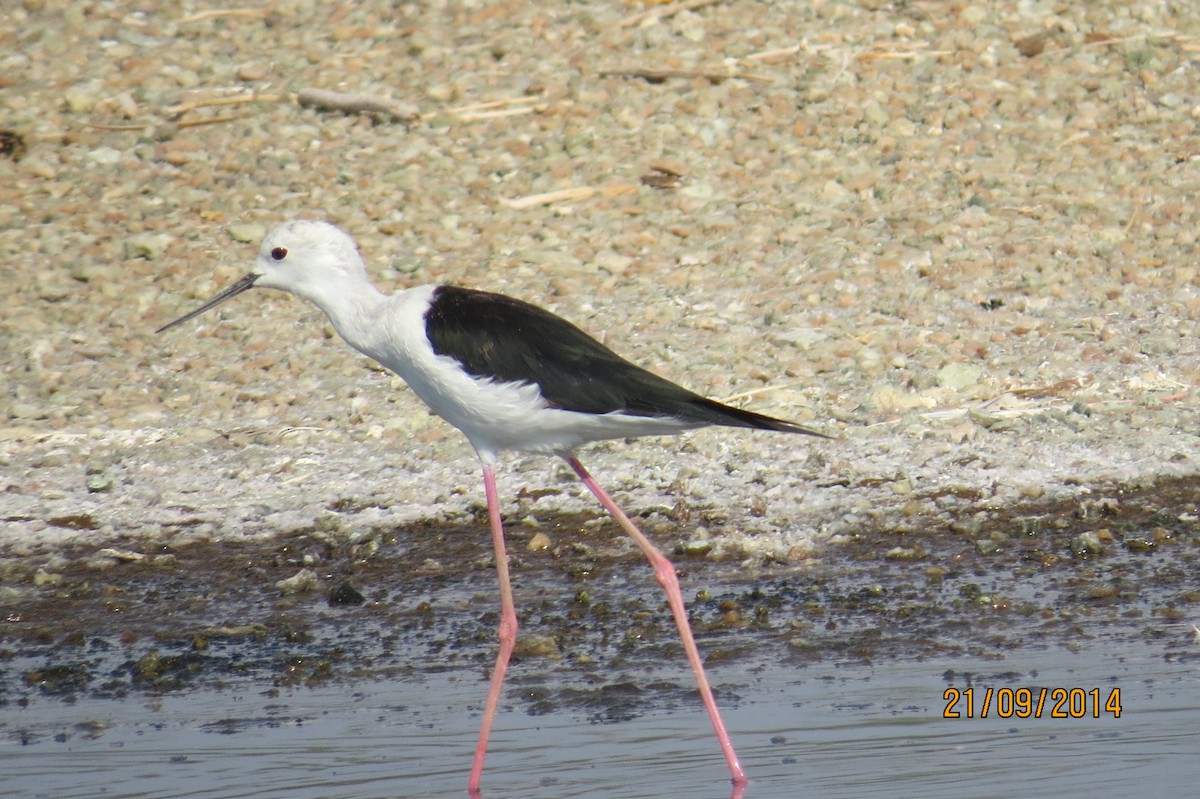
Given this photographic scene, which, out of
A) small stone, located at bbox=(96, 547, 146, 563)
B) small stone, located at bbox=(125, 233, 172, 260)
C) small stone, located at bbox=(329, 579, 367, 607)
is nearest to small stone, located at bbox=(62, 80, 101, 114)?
small stone, located at bbox=(125, 233, 172, 260)

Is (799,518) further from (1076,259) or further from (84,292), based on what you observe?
(84,292)

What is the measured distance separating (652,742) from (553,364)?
0.93m

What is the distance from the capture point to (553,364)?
170 inches

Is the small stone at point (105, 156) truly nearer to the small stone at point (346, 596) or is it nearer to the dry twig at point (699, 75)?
the dry twig at point (699, 75)

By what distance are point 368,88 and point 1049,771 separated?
509cm

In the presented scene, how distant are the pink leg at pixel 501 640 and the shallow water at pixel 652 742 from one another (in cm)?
5

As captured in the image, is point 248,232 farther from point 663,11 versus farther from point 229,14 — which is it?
point 663,11

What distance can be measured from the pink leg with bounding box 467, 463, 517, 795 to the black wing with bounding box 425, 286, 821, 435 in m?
0.38

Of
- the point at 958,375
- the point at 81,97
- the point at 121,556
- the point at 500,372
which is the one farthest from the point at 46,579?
the point at 81,97

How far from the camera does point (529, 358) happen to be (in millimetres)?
4309

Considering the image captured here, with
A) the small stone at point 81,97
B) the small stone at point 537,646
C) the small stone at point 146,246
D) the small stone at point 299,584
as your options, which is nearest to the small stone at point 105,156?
the small stone at point 81,97

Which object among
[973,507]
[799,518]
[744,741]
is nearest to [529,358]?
[744,741]

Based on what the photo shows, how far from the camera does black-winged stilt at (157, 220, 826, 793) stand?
426 cm

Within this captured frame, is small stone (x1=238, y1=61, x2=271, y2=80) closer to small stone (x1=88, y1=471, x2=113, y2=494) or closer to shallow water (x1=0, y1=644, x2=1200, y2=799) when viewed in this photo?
small stone (x1=88, y1=471, x2=113, y2=494)
